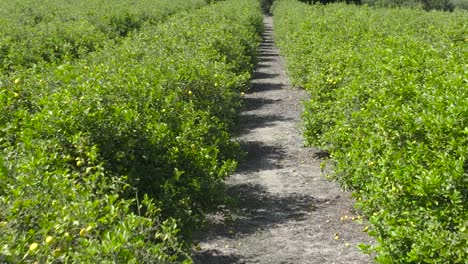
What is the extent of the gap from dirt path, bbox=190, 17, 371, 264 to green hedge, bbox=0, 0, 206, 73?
3.07 meters

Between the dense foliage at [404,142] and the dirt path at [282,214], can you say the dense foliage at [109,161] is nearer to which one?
the dirt path at [282,214]

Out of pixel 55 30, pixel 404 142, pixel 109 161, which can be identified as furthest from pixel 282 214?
pixel 55 30

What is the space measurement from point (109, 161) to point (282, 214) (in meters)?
3.55

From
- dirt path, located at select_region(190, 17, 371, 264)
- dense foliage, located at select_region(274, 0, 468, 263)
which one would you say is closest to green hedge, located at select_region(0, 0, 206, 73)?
dirt path, located at select_region(190, 17, 371, 264)

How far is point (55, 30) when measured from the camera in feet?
38.6

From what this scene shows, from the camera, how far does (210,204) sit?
18.3 ft

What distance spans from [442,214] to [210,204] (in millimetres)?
2497

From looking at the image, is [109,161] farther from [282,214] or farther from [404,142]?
[282,214]

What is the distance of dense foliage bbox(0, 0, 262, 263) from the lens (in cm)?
285

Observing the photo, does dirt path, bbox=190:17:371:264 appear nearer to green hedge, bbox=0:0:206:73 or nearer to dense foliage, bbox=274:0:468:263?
dense foliage, bbox=274:0:468:263

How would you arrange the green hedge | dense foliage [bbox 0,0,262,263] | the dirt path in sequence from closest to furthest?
1. dense foliage [bbox 0,0,262,263]
2. the dirt path
3. the green hedge

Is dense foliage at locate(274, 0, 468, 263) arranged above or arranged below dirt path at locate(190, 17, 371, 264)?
above

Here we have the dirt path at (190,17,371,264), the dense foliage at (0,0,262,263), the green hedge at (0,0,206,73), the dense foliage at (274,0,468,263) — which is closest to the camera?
the dense foliage at (0,0,262,263)

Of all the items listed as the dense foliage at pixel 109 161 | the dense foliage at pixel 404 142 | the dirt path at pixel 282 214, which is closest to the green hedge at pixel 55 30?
the dense foliage at pixel 109 161
